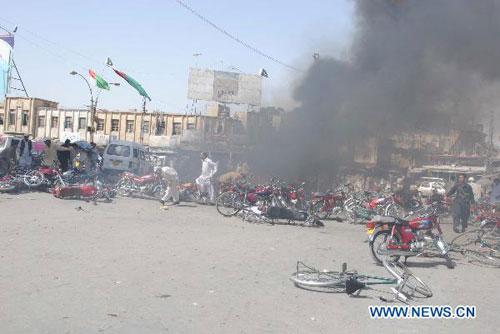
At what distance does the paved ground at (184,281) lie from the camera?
475 centimetres

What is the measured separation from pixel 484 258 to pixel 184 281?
Answer: 17.2 feet

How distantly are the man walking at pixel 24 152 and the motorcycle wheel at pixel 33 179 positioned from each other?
2.22 metres

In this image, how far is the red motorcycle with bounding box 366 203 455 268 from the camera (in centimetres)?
810

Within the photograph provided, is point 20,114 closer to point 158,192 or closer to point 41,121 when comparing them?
point 41,121

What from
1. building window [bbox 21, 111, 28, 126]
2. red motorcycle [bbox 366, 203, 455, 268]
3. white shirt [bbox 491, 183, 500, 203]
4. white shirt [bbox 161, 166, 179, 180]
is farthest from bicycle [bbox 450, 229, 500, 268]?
building window [bbox 21, 111, 28, 126]

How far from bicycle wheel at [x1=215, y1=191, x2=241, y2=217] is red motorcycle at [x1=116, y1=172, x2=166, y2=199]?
329 centimetres

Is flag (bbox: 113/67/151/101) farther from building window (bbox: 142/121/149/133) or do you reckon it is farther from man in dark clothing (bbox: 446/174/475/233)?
man in dark clothing (bbox: 446/174/475/233)

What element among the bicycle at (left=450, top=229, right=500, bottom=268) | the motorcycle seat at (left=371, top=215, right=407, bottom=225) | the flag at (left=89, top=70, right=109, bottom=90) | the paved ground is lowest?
the paved ground

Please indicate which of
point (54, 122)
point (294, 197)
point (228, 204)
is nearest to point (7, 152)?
point (228, 204)

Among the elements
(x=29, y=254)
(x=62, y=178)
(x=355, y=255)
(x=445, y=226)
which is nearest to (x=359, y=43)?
(x=445, y=226)

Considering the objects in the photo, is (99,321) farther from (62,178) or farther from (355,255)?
(62,178)

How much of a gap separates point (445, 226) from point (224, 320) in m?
11.0

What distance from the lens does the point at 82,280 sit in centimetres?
590

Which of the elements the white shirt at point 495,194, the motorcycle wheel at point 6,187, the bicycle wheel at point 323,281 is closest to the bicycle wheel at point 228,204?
the motorcycle wheel at point 6,187
